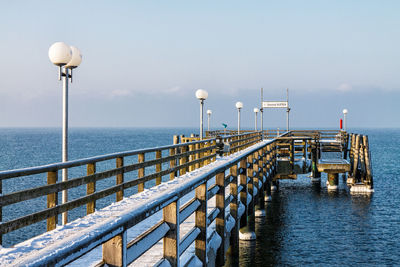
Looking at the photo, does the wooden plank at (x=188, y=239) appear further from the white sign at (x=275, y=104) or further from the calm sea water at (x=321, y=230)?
the white sign at (x=275, y=104)

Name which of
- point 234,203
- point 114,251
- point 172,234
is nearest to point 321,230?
point 234,203

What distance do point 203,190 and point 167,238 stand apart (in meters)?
1.66

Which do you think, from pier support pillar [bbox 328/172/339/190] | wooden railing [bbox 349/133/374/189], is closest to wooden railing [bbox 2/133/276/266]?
wooden railing [bbox 349/133/374/189]

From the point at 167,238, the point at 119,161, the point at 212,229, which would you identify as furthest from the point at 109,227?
the point at 119,161

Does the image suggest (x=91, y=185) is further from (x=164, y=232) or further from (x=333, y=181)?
(x=333, y=181)

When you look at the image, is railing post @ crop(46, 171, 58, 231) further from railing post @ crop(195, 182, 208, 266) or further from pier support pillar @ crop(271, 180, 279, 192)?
pier support pillar @ crop(271, 180, 279, 192)

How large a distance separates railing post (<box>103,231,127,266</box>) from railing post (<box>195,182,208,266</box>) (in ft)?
10.2

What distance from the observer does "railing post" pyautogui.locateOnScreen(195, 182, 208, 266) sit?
6.11 metres

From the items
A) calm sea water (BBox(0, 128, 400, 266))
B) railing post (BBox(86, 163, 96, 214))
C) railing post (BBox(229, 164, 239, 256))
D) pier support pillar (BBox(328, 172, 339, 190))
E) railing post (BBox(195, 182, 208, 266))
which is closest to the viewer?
railing post (BBox(195, 182, 208, 266))

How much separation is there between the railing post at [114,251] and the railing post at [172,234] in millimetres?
1438

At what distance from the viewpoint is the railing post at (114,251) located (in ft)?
9.71

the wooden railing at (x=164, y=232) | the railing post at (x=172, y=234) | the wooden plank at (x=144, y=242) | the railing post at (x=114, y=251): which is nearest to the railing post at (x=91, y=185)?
the wooden railing at (x=164, y=232)

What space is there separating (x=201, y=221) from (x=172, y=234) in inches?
71.3

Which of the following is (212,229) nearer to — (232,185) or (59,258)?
(232,185)
